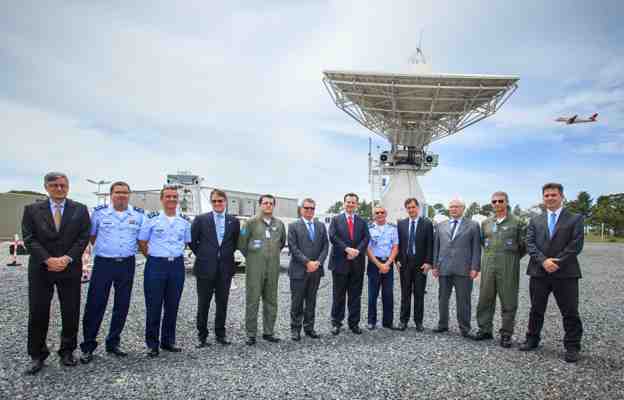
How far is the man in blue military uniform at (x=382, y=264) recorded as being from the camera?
5.57m

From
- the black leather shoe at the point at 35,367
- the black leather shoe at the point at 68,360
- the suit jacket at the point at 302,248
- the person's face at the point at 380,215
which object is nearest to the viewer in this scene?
the black leather shoe at the point at 35,367

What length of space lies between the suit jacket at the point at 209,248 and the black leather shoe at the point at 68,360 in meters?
1.45

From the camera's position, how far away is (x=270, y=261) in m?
5.05

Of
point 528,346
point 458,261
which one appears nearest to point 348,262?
point 458,261

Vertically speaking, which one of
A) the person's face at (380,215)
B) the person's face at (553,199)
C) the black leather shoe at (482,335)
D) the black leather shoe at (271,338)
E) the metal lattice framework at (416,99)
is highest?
the metal lattice framework at (416,99)

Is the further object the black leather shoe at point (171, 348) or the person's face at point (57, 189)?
the black leather shoe at point (171, 348)

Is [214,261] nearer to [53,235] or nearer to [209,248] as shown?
[209,248]

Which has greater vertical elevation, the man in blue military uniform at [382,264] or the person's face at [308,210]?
the person's face at [308,210]

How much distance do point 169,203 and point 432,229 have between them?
364 centimetres

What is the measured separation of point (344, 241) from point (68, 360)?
3.43m

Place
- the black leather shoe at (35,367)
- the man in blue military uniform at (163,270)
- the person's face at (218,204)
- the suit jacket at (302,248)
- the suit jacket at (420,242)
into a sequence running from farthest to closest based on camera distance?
1. the suit jacket at (420,242)
2. the suit jacket at (302,248)
3. the person's face at (218,204)
4. the man in blue military uniform at (163,270)
5. the black leather shoe at (35,367)

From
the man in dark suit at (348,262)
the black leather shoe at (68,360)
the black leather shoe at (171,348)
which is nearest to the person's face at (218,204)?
the man in dark suit at (348,262)

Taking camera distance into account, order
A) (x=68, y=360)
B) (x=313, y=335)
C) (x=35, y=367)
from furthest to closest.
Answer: (x=313, y=335)
(x=68, y=360)
(x=35, y=367)

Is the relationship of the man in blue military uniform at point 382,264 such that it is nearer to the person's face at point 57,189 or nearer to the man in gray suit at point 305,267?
the man in gray suit at point 305,267
